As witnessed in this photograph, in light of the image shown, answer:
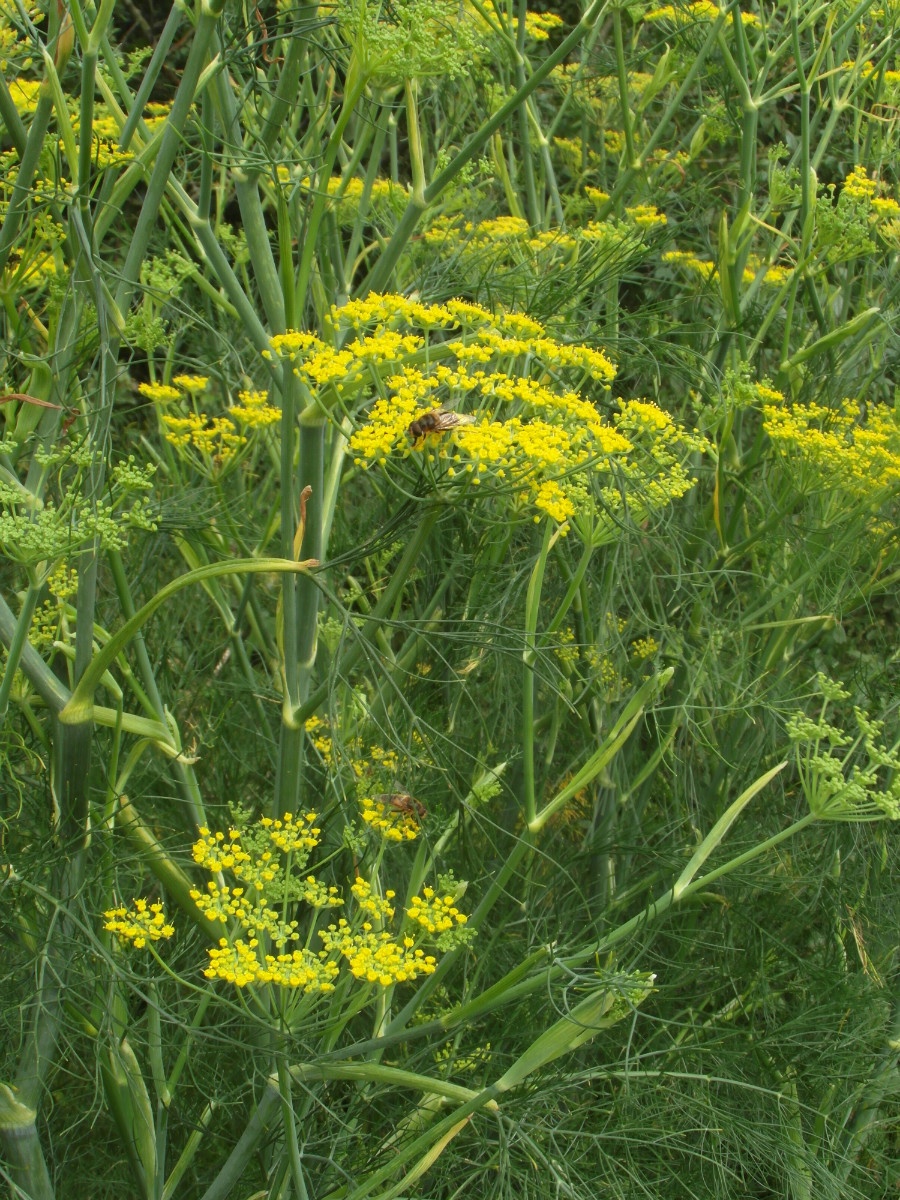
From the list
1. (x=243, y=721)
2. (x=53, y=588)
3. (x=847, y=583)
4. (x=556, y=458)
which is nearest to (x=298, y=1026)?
(x=53, y=588)

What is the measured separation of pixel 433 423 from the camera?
148 centimetres

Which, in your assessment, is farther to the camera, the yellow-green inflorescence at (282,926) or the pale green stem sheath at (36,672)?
the pale green stem sheath at (36,672)

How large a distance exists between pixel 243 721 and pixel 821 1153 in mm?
1796

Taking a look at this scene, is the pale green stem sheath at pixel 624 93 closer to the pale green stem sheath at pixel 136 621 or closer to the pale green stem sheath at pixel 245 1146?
the pale green stem sheath at pixel 136 621

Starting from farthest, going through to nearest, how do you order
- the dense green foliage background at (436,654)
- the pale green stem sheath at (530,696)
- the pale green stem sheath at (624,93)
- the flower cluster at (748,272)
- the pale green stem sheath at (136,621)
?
the flower cluster at (748,272), the pale green stem sheath at (624,93), the pale green stem sheath at (530,696), the dense green foliage background at (436,654), the pale green stem sheath at (136,621)

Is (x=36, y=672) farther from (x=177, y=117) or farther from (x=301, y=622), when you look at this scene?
(x=177, y=117)

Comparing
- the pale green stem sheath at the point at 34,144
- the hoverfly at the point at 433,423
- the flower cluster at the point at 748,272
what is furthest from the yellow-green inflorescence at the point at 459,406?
the flower cluster at the point at 748,272

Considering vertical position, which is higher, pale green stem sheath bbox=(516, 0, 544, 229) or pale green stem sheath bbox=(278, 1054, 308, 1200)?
pale green stem sheath bbox=(516, 0, 544, 229)

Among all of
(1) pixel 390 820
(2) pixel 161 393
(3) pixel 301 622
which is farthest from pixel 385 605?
(2) pixel 161 393

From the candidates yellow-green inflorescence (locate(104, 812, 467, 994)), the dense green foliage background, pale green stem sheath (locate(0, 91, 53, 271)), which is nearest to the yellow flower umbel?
the dense green foliage background

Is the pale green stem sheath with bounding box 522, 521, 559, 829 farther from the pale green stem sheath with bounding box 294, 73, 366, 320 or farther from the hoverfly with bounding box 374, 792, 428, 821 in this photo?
the pale green stem sheath with bounding box 294, 73, 366, 320

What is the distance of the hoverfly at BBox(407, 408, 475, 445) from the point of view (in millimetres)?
1471

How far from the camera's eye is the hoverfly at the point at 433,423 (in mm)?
1471

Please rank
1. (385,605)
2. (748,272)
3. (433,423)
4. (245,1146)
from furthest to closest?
(748,272) → (245,1146) → (385,605) → (433,423)
